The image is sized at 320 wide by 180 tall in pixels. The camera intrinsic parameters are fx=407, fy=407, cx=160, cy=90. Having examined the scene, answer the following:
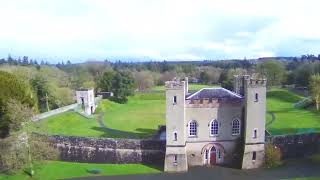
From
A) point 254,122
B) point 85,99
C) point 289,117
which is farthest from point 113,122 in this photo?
point 254,122

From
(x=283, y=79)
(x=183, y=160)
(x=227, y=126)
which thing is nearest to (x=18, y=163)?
(x=183, y=160)

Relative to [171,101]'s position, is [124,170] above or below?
below

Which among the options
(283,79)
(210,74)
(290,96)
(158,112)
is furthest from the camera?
(210,74)

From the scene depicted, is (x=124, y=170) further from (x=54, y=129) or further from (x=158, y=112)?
(x=158, y=112)

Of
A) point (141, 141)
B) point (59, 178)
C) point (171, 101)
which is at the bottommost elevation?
point (59, 178)

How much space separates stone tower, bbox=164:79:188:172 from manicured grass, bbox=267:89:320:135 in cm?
1396

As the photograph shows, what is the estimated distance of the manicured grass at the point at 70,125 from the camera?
45.2 m

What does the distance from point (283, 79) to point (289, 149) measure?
6376 cm

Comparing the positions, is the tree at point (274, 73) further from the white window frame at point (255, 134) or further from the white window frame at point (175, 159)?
the white window frame at point (175, 159)

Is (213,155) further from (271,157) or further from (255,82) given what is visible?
(255,82)

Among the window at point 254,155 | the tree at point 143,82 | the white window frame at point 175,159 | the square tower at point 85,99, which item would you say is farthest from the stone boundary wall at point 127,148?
the tree at point 143,82

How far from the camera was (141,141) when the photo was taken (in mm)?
34469

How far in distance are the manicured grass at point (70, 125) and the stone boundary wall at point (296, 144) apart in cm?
1910

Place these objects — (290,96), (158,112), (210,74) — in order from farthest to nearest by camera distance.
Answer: (210,74) → (290,96) → (158,112)
